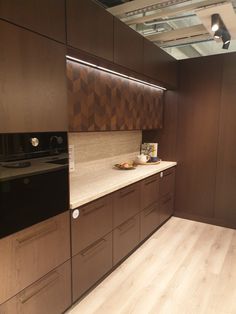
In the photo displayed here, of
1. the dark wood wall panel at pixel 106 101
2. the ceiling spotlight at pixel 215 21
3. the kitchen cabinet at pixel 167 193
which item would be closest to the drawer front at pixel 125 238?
the kitchen cabinet at pixel 167 193

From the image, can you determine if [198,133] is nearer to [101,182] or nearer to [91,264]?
[101,182]

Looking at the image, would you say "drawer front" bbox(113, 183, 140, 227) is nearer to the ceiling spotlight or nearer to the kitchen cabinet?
the kitchen cabinet

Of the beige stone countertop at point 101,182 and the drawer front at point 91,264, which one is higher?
the beige stone countertop at point 101,182

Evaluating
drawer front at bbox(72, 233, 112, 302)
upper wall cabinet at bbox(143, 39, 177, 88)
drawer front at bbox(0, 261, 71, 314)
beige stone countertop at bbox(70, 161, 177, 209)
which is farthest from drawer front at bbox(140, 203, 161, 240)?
upper wall cabinet at bbox(143, 39, 177, 88)

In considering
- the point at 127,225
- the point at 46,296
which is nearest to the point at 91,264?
the point at 46,296

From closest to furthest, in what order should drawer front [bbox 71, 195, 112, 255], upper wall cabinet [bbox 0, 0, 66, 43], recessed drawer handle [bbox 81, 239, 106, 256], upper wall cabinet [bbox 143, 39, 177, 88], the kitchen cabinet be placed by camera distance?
upper wall cabinet [bbox 0, 0, 66, 43], drawer front [bbox 71, 195, 112, 255], recessed drawer handle [bbox 81, 239, 106, 256], upper wall cabinet [bbox 143, 39, 177, 88], the kitchen cabinet

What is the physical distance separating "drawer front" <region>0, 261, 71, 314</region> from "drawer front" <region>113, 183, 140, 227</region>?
0.68 m

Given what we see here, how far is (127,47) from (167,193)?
205cm

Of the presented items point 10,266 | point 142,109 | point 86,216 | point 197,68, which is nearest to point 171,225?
point 142,109

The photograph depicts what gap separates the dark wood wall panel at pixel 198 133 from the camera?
→ 10.7ft

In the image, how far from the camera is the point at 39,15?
1.36 m

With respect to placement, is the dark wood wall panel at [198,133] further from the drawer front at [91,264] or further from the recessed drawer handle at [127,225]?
the drawer front at [91,264]

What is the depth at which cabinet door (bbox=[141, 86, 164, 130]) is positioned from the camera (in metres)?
3.09

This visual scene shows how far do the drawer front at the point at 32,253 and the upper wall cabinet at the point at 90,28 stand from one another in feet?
4.15
